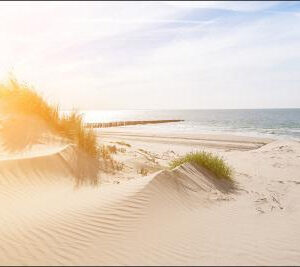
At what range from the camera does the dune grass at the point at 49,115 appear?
10297 mm

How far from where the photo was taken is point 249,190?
368 inches

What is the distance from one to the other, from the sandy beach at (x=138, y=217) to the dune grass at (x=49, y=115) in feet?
2.52

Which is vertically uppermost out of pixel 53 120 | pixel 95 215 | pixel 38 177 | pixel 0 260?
pixel 53 120

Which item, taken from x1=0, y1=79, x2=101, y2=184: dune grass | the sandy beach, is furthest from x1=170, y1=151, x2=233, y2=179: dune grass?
x1=0, y1=79, x2=101, y2=184: dune grass

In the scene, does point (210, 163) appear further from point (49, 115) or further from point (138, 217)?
point (49, 115)

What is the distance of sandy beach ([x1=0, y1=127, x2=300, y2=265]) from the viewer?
4.90 metres

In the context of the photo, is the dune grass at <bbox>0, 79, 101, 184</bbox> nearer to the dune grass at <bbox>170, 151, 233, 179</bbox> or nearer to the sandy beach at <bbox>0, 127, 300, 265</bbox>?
the sandy beach at <bbox>0, 127, 300, 265</bbox>

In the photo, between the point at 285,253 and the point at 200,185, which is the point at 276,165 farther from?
the point at 285,253

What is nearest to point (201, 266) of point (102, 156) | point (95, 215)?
point (95, 215)

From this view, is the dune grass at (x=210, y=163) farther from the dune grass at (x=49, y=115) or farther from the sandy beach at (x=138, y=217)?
the dune grass at (x=49, y=115)

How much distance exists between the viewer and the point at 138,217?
20.4 feet

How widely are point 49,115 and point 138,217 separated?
6.36 metres

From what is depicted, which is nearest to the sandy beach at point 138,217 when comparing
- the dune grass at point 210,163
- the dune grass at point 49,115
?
the dune grass at point 210,163

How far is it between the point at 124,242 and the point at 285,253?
2361mm
